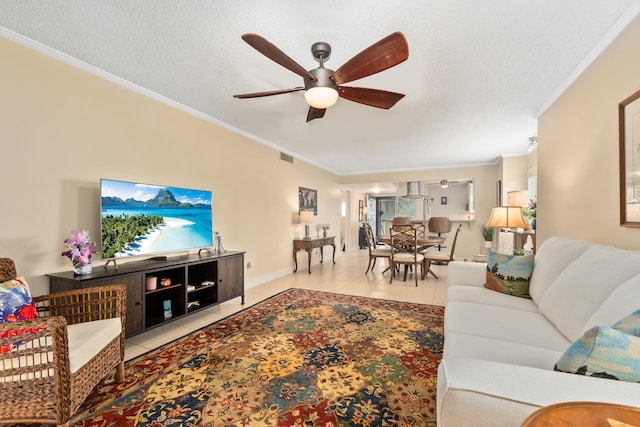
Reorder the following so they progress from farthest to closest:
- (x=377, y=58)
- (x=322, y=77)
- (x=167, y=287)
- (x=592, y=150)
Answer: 1. (x=167, y=287)
2. (x=592, y=150)
3. (x=322, y=77)
4. (x=377, y=58)

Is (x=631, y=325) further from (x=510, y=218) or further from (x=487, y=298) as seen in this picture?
(x=510, y=218)

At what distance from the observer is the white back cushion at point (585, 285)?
4.30ft

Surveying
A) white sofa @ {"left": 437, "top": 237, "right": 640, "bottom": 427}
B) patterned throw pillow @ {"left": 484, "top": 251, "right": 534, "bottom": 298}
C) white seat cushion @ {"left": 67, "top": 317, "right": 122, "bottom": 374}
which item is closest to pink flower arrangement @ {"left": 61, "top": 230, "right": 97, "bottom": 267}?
white seat cushion @ {"left": 67, "top": 317, "right": 122, "bottom": 374}

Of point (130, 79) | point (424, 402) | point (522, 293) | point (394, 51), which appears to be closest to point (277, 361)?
point (424, 402)

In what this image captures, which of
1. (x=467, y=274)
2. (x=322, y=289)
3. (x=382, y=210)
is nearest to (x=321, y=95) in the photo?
(x=467, y=274)

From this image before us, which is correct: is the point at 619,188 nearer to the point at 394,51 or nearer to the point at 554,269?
the point at 554,269

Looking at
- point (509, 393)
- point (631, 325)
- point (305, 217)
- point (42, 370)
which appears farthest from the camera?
point (305, 217)

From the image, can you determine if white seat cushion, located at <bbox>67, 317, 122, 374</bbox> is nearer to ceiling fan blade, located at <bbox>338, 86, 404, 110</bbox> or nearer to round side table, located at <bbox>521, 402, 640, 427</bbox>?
round side table, located at <bbox>521, 402, 640, 427</bbox>

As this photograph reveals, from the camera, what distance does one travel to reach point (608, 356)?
0.78m

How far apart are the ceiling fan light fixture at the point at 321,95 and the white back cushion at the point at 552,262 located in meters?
1.99

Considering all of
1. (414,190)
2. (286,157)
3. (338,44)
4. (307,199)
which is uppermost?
(338,44)

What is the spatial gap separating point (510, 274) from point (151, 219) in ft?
11.0

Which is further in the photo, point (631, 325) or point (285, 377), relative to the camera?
point (285, 377)

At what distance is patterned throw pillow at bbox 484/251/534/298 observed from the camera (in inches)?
87.0
